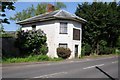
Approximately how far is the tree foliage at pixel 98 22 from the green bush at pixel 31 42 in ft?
37.8

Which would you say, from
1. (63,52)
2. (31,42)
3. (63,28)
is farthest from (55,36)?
(31,42)

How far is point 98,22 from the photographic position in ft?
151

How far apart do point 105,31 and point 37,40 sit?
1613 centimetres

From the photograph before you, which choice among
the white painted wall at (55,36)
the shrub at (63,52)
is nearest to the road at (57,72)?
the shrub at (63,52)

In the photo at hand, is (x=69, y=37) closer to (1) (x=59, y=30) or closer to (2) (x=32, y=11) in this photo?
(1) (x=59, y=30)

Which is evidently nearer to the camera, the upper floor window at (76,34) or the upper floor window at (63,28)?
the upper floor window at (63,28)

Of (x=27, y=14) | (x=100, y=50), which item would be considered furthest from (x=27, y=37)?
(x=27, y=14)

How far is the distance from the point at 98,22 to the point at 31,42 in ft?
49.5

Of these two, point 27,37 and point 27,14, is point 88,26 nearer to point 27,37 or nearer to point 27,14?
point 27,37

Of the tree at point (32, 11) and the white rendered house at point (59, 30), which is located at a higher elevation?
the tree at point (32, 11)

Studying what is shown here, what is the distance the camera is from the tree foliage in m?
45.8

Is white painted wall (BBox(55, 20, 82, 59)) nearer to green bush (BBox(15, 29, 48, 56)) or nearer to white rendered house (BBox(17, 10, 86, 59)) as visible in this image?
white rendered house (BBox(17, 10, 86, 59))

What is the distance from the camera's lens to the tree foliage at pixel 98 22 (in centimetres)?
4578

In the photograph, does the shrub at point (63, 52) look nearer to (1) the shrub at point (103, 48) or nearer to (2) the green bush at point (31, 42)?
(2) the green bush at point (31, 42)
